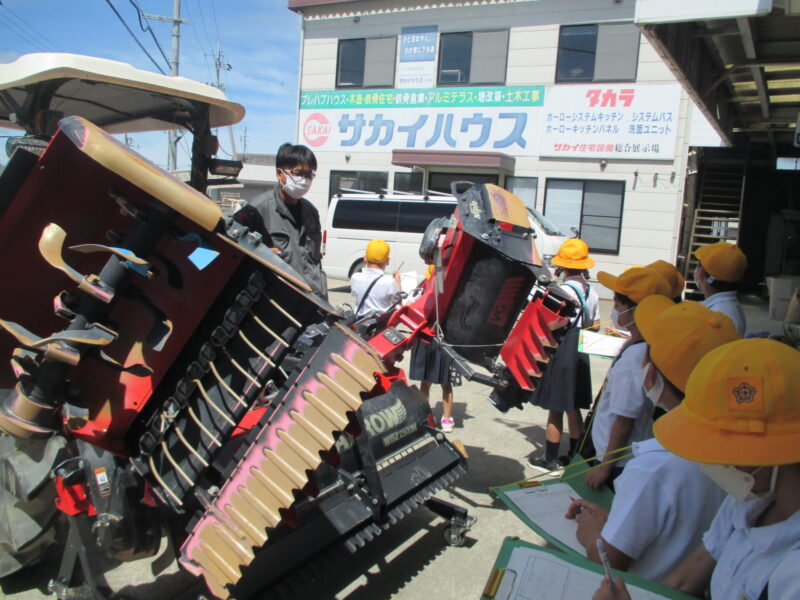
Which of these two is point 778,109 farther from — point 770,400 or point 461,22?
point 461,22

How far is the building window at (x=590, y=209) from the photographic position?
15.4m

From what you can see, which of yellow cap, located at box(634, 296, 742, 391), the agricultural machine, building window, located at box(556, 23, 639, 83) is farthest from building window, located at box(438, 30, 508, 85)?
yellow cap, located at box(634, 296, 742, 391)

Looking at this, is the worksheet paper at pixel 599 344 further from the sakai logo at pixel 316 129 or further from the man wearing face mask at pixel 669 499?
the sakai logo at pixel 316 129

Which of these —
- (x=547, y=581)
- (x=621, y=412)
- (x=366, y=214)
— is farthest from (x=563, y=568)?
(x=366, y=214)

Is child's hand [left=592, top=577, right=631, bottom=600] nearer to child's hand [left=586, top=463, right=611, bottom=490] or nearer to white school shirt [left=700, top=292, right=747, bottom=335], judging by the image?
child's hand [left=586, top=463, right=611, bottom=490]

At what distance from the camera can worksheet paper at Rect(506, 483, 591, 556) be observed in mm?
2168

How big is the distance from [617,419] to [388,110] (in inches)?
624

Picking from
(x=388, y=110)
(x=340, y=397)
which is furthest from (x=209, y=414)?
(x=388, y=110)

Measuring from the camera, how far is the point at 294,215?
12.4 ft

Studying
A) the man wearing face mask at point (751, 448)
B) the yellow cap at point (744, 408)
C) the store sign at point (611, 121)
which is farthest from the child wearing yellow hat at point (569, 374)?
the store sign at point (611, 121)

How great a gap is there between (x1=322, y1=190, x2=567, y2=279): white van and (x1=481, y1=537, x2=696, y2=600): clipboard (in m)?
11.6

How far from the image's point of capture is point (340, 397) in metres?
2.00

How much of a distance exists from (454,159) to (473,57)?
3.05 m

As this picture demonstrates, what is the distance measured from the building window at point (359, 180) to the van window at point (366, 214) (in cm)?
316
